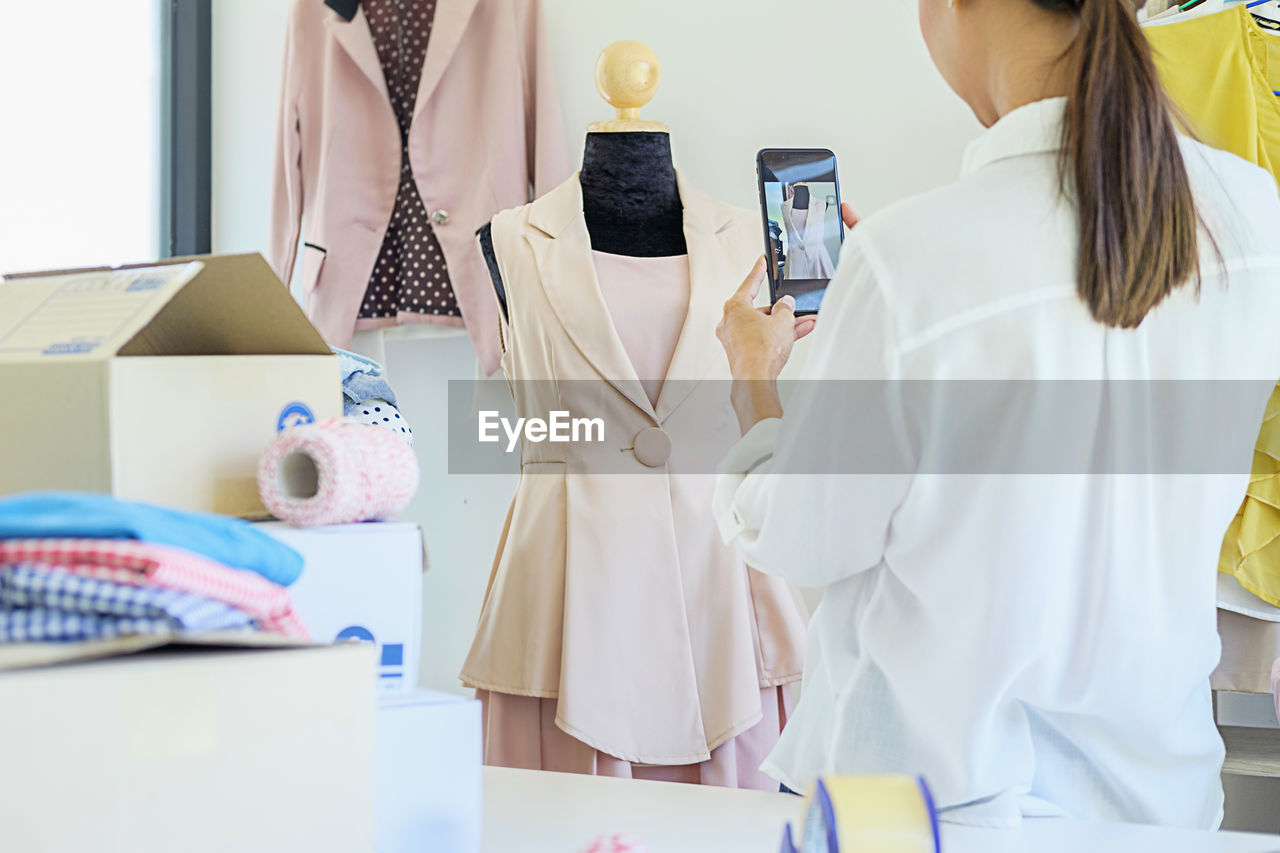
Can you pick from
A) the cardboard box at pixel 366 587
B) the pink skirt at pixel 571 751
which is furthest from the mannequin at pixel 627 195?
the cardboard box at pixel 366 587

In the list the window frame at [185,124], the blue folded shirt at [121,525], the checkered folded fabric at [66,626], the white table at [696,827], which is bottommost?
the white table at [696,827]

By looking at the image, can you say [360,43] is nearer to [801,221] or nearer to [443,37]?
[443,37]

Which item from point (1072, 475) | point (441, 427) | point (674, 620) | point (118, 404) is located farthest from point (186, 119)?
point (1072, 475)

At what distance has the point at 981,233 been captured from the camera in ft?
2.57

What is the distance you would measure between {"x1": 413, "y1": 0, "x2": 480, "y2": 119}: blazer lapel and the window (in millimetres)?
784

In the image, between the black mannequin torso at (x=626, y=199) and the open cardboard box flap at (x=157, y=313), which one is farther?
the black mannequin torso at (x=626, y=199)

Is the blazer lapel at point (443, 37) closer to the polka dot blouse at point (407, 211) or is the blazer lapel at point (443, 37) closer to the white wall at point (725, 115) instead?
the polka dot blouse at point (407, 211)

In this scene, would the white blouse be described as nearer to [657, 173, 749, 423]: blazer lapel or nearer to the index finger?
the index finger

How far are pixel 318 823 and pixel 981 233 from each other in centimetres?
58

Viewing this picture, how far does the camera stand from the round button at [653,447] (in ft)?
4.71

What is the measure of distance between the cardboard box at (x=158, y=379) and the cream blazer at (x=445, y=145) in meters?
1.39

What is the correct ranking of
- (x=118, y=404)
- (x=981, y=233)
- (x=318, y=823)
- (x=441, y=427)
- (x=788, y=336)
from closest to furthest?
(x=318, y=823) → (x=118, y=404) → (x=981, y=233) → (x=788, y=336) → (x=441, y=427)

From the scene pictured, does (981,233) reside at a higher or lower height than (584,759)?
higher

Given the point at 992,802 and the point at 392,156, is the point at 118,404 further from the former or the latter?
the point at 392,156
